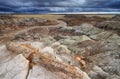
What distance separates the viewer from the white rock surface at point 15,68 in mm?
4805

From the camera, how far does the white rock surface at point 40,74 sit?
471 centimetres

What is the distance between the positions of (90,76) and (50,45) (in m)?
1.38

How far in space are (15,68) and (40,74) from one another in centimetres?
54

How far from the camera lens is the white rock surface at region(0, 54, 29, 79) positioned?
4.80m

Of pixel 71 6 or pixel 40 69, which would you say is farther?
pixel 71 6

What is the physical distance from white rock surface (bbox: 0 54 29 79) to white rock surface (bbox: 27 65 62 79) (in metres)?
0.12

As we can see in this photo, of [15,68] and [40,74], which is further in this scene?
[15,68]

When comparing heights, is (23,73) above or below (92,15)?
below

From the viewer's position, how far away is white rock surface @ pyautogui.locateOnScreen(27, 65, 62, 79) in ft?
15.4

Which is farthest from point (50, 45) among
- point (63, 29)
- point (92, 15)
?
point (92, 15)

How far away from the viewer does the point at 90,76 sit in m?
5.05

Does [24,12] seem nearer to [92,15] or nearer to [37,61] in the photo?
[92,15]

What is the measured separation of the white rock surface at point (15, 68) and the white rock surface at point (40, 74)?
0.12m

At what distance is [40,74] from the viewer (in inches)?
187
